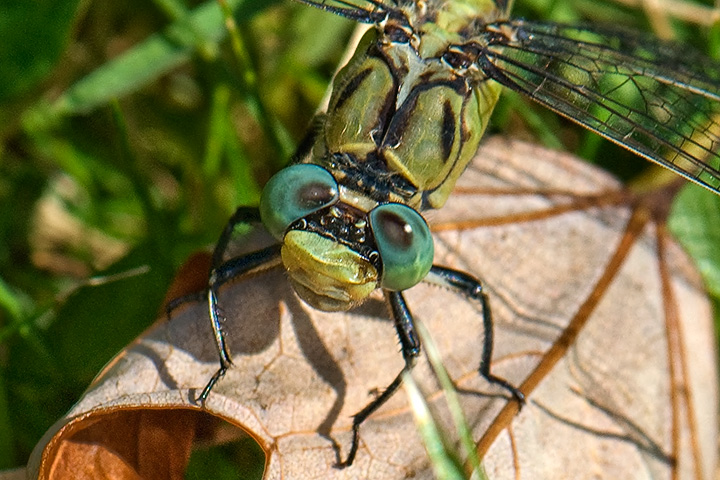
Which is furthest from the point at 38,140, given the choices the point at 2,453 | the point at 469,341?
the point at 469,341

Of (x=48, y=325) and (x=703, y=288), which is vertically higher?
(x=703, y=288)

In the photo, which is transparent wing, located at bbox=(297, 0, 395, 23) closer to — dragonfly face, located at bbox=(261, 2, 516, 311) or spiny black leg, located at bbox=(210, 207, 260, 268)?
dragonfly face, located at bbox=(261, 2, 516, 311)

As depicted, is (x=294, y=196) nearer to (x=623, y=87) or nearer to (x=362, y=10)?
(x=362, y=10)

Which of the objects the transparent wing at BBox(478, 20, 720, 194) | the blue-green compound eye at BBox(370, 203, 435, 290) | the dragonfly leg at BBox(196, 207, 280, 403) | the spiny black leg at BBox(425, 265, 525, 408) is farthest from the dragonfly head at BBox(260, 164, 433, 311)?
the transparent wing at BBox(478, 20, 720, 194)

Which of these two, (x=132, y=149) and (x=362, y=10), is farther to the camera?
(x=132, y=149)

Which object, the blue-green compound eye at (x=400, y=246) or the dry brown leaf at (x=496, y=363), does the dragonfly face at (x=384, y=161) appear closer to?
the blue-green compound eye at (x=400, y=246)

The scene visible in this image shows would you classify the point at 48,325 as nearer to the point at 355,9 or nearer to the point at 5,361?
the point at 5,361

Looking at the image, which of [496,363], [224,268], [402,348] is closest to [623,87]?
[496,363]

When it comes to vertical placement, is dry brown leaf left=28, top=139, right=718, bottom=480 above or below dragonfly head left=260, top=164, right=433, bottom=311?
below
